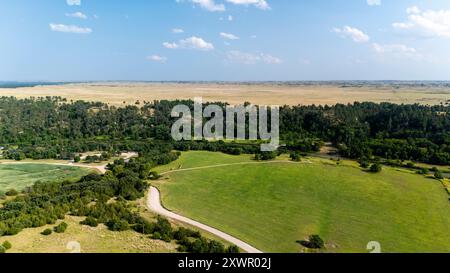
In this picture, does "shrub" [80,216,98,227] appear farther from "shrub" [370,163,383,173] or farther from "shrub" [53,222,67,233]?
"shrub" [370,163,383,173]

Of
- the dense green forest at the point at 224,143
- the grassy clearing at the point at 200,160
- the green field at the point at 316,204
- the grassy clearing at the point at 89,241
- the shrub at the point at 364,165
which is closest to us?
the grassy clearing at the point at 89,241

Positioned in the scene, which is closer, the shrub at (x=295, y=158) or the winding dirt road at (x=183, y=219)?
the winding dirt road at (x=183, y=219)

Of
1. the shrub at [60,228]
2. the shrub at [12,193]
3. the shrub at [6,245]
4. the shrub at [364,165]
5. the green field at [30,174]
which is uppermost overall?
the shrub at [6,245]

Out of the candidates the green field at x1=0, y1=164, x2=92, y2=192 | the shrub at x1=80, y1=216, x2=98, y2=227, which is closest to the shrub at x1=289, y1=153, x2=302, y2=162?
the green field at x1=0, y1=164, x2=92, y2=192

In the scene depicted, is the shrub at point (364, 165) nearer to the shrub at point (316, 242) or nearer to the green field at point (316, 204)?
the green field at point (316, 204)

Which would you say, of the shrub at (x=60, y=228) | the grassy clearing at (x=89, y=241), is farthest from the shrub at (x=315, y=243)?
the shrub at (x=60, y=228)

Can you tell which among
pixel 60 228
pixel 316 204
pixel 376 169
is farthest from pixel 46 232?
pixel 376 169

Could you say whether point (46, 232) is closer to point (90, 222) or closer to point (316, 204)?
point (90, 222)
